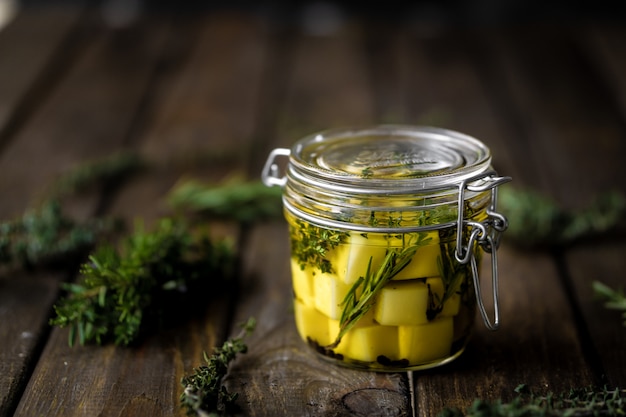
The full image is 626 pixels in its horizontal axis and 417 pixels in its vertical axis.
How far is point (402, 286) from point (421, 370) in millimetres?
149

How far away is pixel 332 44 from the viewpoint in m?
3.00

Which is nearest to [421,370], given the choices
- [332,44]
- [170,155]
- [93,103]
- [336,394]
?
[336,394]

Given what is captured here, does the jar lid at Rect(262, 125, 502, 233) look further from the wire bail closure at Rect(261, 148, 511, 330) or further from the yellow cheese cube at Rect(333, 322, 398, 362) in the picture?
the yellow cheese cube at Rect(333, 322, 398, 362)

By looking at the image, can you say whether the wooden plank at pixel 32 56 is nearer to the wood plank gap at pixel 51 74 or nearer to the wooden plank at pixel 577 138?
the wood plank gap at pixel 51 74

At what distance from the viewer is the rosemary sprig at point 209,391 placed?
0.95 meters

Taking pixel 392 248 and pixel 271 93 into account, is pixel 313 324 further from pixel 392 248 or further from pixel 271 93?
pixel 271 93

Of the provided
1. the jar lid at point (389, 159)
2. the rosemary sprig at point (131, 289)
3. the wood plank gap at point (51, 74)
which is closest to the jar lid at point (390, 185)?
the jar lid at point (389, 159)

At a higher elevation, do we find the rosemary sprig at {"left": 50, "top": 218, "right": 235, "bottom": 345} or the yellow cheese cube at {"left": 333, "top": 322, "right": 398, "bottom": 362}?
the yellow cheese cube at {"left": 333, "top": 322, "right": 398, "bottom": 362}

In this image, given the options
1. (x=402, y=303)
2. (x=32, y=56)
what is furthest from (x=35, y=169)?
(x=402, y=303)

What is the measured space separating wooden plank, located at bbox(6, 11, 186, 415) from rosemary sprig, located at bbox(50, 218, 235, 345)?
5 cm

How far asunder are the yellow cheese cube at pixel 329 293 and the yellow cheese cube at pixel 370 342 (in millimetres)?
34

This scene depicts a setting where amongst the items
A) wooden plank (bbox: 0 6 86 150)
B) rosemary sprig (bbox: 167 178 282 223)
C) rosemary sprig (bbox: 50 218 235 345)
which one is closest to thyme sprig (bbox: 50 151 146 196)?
rosemary sprig (bbox: 167 178 282 223)

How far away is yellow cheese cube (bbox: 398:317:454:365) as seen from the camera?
1023mm

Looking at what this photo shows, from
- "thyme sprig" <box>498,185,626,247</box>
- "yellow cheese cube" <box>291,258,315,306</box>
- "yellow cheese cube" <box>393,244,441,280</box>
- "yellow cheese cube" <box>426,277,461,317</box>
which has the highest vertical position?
"yellow cheese cube" <box>393,244,441,280</box>
